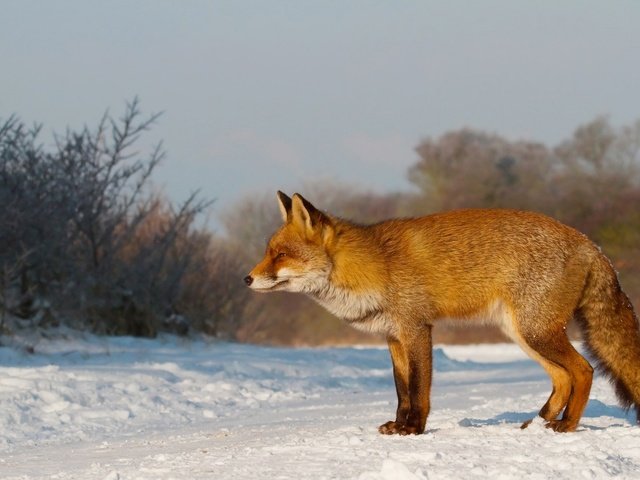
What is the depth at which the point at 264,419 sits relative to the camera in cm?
1088

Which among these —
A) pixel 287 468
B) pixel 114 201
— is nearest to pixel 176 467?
pixel 287 468

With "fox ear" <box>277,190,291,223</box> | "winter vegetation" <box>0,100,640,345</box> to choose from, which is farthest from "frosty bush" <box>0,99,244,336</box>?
"fox ear" <box>277,190,291,223</box>

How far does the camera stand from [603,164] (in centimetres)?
4841

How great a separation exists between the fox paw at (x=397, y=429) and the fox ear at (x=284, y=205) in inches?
70.0

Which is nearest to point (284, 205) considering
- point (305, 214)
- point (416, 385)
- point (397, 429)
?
point (305, 214)

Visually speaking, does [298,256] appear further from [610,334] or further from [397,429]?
[610,334]

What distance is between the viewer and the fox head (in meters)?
7.88

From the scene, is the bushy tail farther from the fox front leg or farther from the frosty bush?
the frosty bush

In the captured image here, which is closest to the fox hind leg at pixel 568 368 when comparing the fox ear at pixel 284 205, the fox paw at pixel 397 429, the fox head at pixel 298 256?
the fox paw at pixel 397 429

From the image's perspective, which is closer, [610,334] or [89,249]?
[610,334]

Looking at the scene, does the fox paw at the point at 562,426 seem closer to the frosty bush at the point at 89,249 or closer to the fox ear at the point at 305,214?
the fox ear at the point at 305,214

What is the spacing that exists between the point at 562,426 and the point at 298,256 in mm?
2325

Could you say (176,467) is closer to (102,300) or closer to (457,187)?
(102,300)

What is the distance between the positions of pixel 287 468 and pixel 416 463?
0.78 meters
